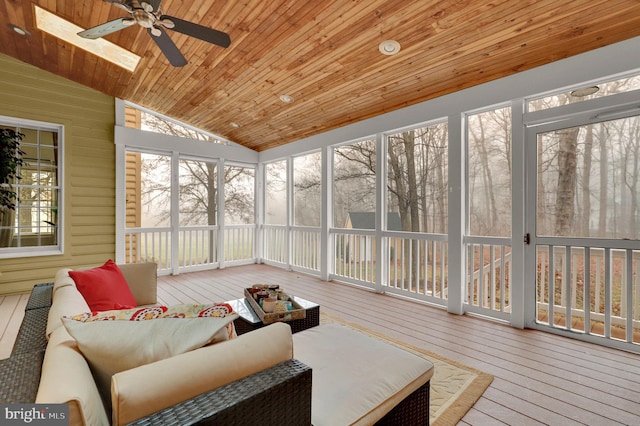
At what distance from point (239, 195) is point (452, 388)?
5.47 meters

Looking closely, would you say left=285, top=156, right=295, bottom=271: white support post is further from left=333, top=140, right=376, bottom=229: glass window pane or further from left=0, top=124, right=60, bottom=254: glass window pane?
left=0, top=124, right=60, bottom=254: glass window pane

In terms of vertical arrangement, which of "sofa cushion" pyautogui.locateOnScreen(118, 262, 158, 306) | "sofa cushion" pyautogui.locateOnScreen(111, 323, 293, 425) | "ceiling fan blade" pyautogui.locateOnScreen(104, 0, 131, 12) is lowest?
"sofa cushion" pyautogui.locateOnScreen(118, 262, 158, 306)

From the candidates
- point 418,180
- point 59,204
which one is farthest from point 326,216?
point 59,204

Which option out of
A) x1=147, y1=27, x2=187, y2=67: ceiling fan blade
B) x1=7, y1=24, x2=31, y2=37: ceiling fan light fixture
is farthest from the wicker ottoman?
x1=7, y1=24, x2=31, y2=37: ceiling fan light fixture

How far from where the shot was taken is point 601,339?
2.68 meters

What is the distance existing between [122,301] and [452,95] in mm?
3867

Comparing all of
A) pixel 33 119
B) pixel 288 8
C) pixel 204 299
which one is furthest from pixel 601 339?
pixel 33 119

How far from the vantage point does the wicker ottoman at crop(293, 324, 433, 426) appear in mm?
1197

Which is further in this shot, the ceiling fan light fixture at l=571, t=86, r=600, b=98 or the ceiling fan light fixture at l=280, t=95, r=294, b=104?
the ceiling fan light fixture at l=280, t=95, r=294, b=104

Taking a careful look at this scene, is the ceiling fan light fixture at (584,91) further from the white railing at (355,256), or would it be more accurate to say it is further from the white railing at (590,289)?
the white railing at (355,256)

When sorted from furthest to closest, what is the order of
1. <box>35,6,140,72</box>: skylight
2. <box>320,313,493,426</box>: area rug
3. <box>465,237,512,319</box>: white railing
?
<box>35,6,140,72</box>: skylight
<box>465,237,512,319</box>: white railing
<box>320,313,493,426</box>: area rug

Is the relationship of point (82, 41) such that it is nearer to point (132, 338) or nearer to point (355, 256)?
point (132, 338)

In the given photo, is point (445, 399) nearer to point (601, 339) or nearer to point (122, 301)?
point (601, 339)

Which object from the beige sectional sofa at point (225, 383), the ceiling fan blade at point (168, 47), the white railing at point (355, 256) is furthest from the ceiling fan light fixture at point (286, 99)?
the beige sectional sofa at point (225, 383)
